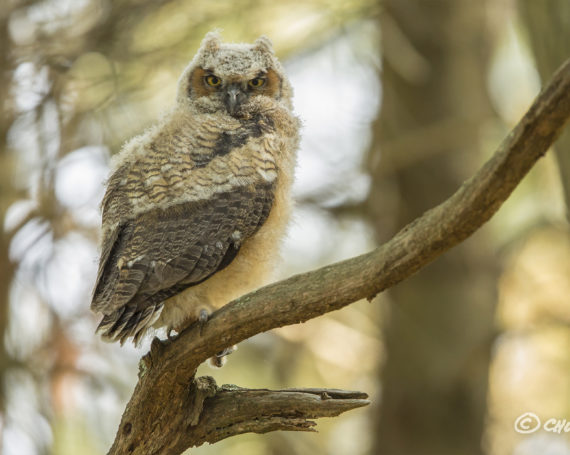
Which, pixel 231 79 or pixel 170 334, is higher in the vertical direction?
pixel 231 79

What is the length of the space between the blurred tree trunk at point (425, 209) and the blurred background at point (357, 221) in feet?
0.06

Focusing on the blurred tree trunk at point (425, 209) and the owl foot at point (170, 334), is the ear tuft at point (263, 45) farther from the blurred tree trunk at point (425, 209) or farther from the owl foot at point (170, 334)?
the blurred tree trunk at point (425, 209)

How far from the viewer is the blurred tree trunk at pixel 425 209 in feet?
23.4

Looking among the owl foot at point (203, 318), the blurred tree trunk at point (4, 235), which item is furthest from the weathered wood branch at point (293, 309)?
the blurred tree trunk at point (4, 235)

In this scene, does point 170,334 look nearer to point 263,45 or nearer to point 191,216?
point 191,216

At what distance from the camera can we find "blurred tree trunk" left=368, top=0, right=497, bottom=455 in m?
7.13

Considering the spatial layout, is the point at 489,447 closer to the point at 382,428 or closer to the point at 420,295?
the point at 382,428

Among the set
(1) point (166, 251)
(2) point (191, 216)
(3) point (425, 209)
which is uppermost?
(3) point (425, 209)

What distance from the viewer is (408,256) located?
2576mm

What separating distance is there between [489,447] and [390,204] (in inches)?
104

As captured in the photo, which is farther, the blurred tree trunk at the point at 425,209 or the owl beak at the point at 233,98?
the blurred tree trunk at the point at 425,209

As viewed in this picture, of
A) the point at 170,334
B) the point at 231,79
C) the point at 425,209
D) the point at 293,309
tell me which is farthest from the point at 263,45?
the point at 425,209

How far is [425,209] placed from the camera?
7.65 meters

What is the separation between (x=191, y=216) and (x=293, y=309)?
0.81m
